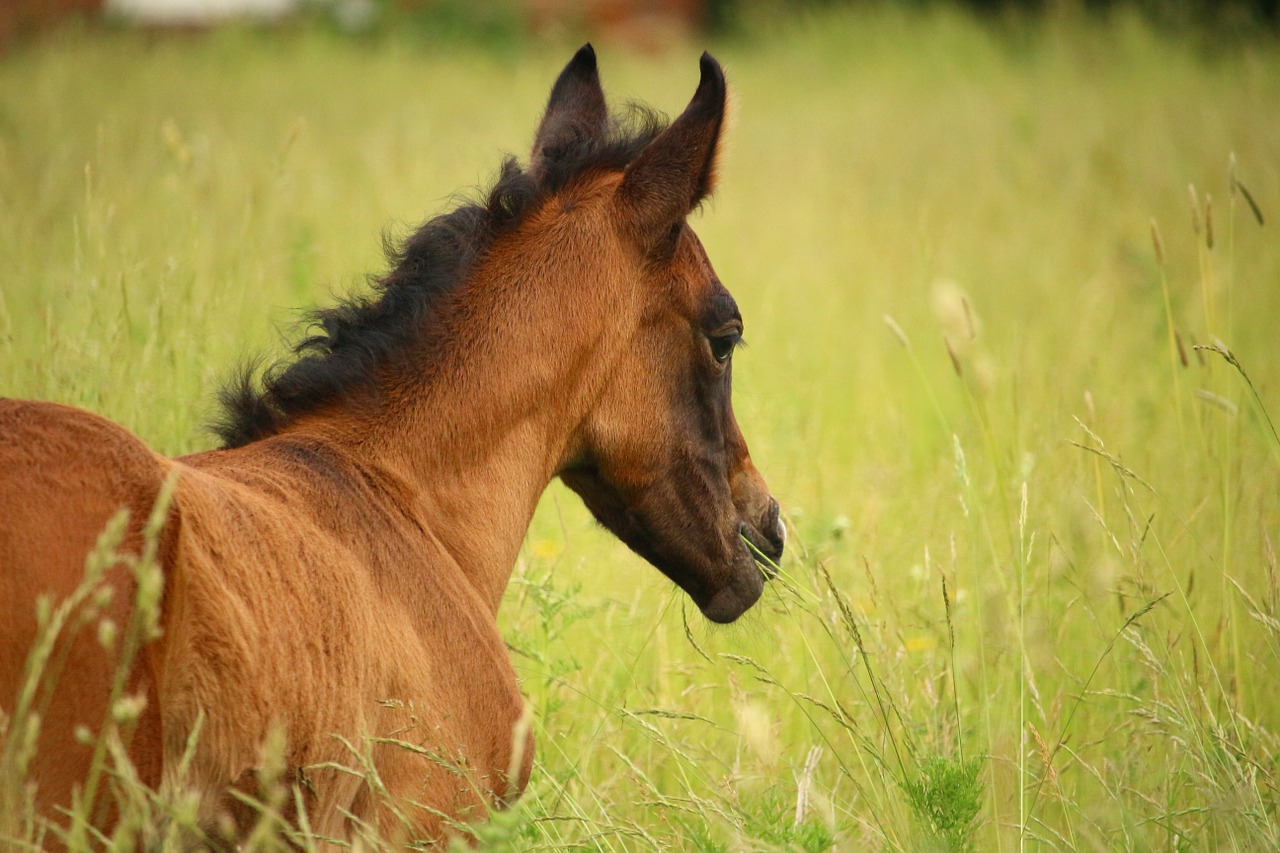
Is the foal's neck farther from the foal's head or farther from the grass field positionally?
the grass field

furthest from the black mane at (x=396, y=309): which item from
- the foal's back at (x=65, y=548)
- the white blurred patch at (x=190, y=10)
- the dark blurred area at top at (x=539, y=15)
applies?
the white blurred patch at (x=190, y=10)

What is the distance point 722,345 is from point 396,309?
0.74m

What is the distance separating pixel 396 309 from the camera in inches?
95.0

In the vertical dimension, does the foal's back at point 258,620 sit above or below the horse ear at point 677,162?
below

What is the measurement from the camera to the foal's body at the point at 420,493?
1.63 m

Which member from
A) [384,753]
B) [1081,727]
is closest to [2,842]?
[384,753]

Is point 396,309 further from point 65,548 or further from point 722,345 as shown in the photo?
point 65,548

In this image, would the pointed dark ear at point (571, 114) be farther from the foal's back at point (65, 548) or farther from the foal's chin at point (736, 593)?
the foal's back at point (65, 548)

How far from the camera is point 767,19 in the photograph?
16.8 m

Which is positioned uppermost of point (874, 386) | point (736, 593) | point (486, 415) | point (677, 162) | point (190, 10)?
point (190, 10)

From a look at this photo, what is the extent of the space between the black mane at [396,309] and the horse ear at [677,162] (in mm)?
153

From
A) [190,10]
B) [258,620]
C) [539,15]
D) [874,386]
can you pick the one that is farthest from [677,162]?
[539,15]

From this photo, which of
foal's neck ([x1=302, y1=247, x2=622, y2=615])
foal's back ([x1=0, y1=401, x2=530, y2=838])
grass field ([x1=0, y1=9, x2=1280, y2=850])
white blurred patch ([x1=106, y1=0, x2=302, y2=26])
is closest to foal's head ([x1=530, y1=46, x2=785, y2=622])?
foal's neck ([x1=302, y1=247, x2=622, y2=615])

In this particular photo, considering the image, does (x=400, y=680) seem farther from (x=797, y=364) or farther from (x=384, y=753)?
(x=797, y=364)
